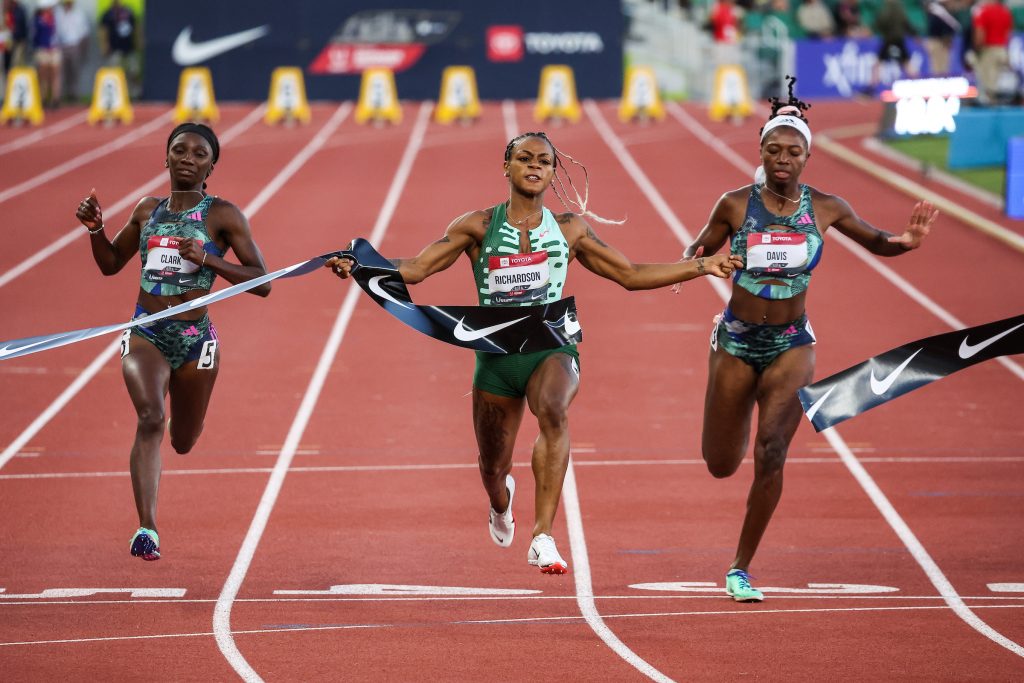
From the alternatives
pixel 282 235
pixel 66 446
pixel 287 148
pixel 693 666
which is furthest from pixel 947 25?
pixel 693 666

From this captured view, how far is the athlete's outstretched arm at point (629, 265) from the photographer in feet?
24.3

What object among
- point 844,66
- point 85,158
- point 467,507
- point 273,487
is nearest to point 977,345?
point 467,507

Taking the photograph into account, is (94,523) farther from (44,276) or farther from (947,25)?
(947,25)

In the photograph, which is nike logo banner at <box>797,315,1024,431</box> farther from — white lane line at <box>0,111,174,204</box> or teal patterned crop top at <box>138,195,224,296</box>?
white lane line at <box>0,111,174,204</box>

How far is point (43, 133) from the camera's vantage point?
99.6ft

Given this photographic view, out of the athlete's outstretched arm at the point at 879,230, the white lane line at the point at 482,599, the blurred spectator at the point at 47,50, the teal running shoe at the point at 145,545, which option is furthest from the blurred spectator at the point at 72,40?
the athlete's outstretched arm at the point at 879,230

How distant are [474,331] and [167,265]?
1475 millimetres

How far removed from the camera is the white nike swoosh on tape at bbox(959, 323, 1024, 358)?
773 cm

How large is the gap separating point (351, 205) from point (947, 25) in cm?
1258

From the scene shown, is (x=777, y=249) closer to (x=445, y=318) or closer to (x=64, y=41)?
(x=445, y=318)

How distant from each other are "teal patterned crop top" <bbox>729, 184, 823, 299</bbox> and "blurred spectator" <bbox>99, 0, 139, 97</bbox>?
2794 centimetres

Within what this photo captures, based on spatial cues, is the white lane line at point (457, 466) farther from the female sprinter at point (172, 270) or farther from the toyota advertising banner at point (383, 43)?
the toyota advertising banner at point (383, 43)

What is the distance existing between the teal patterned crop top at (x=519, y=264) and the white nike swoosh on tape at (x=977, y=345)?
188 centimetres

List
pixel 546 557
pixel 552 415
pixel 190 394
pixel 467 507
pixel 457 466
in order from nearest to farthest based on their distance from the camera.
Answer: pixel 546 557, pixel 552 415, pixel 190 394, pixel 467 507, pixel 457 466
